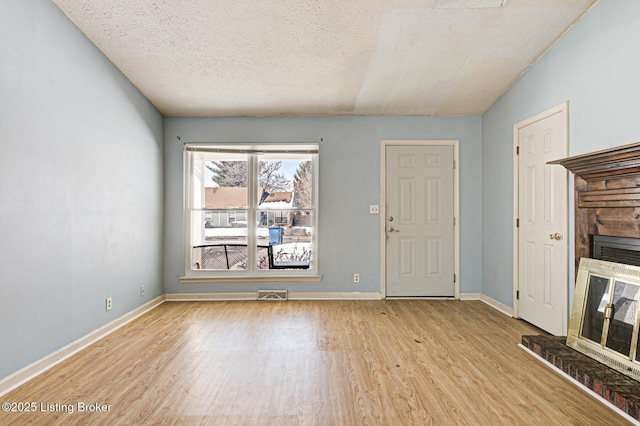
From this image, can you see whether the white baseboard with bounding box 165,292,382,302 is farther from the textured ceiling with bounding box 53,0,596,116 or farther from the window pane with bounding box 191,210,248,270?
the textured ceiling with bounding box 53,0,596,116

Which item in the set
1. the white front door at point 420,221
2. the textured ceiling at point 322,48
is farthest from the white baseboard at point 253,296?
the textured ceiling at point 322,48

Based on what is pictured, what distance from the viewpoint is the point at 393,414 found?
1.98m

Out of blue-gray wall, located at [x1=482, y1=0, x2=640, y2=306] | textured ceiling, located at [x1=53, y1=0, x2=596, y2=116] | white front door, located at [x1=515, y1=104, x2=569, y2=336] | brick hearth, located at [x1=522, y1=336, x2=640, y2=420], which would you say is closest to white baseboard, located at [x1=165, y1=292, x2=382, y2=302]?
blue-gray wall, located at [x1=482, y1=0, x2=640, y2=306]

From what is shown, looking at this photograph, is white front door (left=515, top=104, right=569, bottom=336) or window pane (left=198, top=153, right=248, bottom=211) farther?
window pane (left=198, top=153, right=248, bottom=211)

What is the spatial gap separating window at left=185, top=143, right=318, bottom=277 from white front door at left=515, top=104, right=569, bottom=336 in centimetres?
247

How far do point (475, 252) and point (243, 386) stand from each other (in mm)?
3571

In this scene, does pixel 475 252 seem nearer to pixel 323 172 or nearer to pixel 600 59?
pixel 323 172

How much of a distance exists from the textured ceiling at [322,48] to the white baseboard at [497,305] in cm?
247

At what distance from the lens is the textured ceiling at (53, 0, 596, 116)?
2.75 m

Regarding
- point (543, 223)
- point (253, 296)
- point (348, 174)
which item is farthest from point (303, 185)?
point (543, 223)

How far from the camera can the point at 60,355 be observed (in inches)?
106

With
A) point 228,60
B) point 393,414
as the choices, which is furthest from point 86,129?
point 393,414

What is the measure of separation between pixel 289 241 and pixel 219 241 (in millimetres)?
961

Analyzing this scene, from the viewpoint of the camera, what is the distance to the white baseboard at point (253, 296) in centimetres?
460
